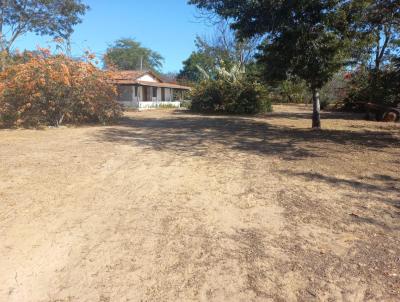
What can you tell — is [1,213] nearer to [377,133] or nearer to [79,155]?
[79,155]

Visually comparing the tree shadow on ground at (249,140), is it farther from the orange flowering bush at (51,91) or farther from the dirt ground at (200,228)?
the orange flowering bush at (51,91)

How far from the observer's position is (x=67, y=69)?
12664 mm

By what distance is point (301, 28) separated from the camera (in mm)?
10391

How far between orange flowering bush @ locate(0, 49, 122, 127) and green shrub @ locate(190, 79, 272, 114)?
871 cm

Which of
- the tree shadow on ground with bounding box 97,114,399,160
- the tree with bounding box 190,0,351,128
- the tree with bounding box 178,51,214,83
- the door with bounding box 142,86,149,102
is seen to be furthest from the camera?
the tree with bounding box 178,51,214,83

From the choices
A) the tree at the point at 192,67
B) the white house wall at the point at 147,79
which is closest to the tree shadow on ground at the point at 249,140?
the white house wall at the point at 147,79

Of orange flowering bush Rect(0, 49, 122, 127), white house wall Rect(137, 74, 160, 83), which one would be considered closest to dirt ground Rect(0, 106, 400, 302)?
orange flowering bush Rect(0, 49, 122, 127)

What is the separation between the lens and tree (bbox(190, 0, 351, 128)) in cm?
1036

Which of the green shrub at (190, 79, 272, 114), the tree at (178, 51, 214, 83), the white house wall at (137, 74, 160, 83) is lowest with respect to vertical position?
the green shrub at (190, 79, 272, 114)

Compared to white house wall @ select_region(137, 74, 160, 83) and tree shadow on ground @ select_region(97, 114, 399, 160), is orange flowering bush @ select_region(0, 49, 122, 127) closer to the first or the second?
tree shadow on ground @ select_region(97, 114, 399, 160)

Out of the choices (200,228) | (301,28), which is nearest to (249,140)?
(301,28)

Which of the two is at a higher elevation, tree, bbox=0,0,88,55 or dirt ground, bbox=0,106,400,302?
tree, bbox=0,0,88,55

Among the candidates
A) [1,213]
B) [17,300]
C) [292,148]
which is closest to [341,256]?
[17,300]

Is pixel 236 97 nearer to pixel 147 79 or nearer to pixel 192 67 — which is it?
pixel 147 79
